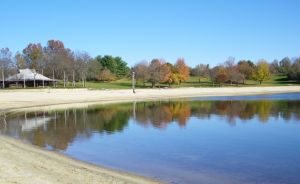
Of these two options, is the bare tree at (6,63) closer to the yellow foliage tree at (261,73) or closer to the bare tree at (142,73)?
the bare tree at (142,73)

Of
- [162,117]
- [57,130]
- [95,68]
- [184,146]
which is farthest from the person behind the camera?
[95,68]

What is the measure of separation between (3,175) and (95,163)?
308 cm

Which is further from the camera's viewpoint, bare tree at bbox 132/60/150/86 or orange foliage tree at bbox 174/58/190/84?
orange foliage tree at bbox 174/58/190/84

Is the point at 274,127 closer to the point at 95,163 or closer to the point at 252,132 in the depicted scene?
the point at 252,132

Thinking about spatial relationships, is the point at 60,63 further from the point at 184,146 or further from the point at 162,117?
the point at 184,146

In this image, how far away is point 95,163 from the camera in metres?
9.63

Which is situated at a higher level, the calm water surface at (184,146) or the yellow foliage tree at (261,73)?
the yellow foliage tree at (261,73)

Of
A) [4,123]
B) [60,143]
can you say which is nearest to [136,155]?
[60,143]

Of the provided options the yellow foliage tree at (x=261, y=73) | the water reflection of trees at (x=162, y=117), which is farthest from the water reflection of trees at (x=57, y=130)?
the yellow foliage tree at (x=261, y=73)

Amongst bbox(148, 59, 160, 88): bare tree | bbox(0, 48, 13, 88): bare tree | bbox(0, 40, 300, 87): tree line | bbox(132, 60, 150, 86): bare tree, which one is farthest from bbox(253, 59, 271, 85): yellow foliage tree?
bbox(0, 48, 13, 88): bare tree

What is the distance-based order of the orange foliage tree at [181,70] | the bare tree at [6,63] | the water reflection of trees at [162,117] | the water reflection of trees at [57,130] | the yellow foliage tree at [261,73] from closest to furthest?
the water reflection of trees at [57,130] < the water reflection of trees at [162,117] < the bare tree at [6,63] < the orange foliage tree at [181,70] < the yellow foliage tree at [261,73]

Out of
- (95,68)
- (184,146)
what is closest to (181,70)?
(95,68)

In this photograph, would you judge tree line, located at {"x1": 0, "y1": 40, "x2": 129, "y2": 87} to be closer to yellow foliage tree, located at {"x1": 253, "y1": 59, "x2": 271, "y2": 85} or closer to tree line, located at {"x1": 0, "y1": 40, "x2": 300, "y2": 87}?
tree line, located at {"x1": 0, "y1": 40, "x2": 300, "y2": 87}

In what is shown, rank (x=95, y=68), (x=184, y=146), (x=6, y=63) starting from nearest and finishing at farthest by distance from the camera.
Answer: (x=184, y=146) < (x=6, y=63) < (x=95, y=68)
